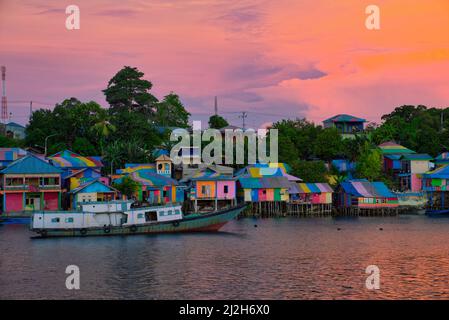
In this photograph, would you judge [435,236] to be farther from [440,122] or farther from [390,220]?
[440,122]

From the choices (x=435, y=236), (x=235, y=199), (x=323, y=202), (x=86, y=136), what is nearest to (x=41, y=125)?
(x=86, y=136)

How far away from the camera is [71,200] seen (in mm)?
74938

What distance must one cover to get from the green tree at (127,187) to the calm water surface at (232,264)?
50.7 feet

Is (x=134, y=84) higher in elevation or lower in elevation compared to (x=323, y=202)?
higher

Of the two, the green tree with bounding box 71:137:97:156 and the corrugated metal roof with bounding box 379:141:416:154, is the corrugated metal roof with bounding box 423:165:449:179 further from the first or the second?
the green tree with bounding box 71:137:97:156

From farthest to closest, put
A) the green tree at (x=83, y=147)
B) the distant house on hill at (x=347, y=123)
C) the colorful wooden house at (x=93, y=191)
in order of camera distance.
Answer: the distant house on hill at (x=347, y=123), the green tree at (x=83, y=147), the colorful wooden house at (x=93, y=191)

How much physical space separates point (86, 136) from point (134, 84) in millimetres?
24729

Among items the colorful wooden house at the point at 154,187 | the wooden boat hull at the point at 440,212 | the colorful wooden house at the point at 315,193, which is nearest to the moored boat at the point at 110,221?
the colorful wooden house at the point at 154,187

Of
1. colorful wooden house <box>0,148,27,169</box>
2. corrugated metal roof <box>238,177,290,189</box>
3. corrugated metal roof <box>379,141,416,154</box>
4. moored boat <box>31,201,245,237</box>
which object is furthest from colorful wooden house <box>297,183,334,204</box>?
colorful wooden house <box>0,148,27,169</box>

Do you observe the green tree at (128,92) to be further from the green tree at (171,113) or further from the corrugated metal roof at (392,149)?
the corrugated metal roof at (392,149)

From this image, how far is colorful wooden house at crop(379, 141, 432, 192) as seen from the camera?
93062mm

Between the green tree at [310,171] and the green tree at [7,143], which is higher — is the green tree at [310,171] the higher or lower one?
the lower one

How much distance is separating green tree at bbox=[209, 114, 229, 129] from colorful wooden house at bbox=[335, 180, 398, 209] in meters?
31.9

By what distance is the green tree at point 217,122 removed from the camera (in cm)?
11221
